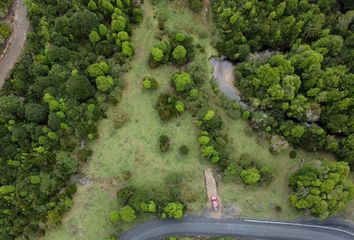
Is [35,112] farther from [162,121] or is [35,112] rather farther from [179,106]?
[179,106]

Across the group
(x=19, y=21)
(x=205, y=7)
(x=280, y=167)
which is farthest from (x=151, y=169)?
(x=19, y=21)

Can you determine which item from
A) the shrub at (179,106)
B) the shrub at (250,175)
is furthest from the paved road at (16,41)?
the shrub at (250,175)

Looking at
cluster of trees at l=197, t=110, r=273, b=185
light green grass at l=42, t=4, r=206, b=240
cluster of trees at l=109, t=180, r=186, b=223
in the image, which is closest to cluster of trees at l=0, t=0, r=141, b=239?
light green grass at l=42, t=4, r=206, b=240

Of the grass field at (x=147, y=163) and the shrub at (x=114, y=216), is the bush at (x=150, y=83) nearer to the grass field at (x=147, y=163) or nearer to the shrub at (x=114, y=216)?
the grass field at (x=147, y=163)

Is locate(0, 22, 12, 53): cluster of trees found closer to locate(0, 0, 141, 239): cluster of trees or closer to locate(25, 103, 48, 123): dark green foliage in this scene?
locate(0, 0, 141, 239): cluster of trees

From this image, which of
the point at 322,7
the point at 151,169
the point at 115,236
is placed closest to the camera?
the point at 115,236

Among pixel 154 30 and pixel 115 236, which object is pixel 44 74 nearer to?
pixel 154 30

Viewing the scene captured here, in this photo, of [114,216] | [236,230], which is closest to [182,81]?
[114,216]

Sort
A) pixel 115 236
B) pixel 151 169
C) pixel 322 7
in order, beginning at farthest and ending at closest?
pixel 322 7 < pixel 151 169 < pixel 115 236
